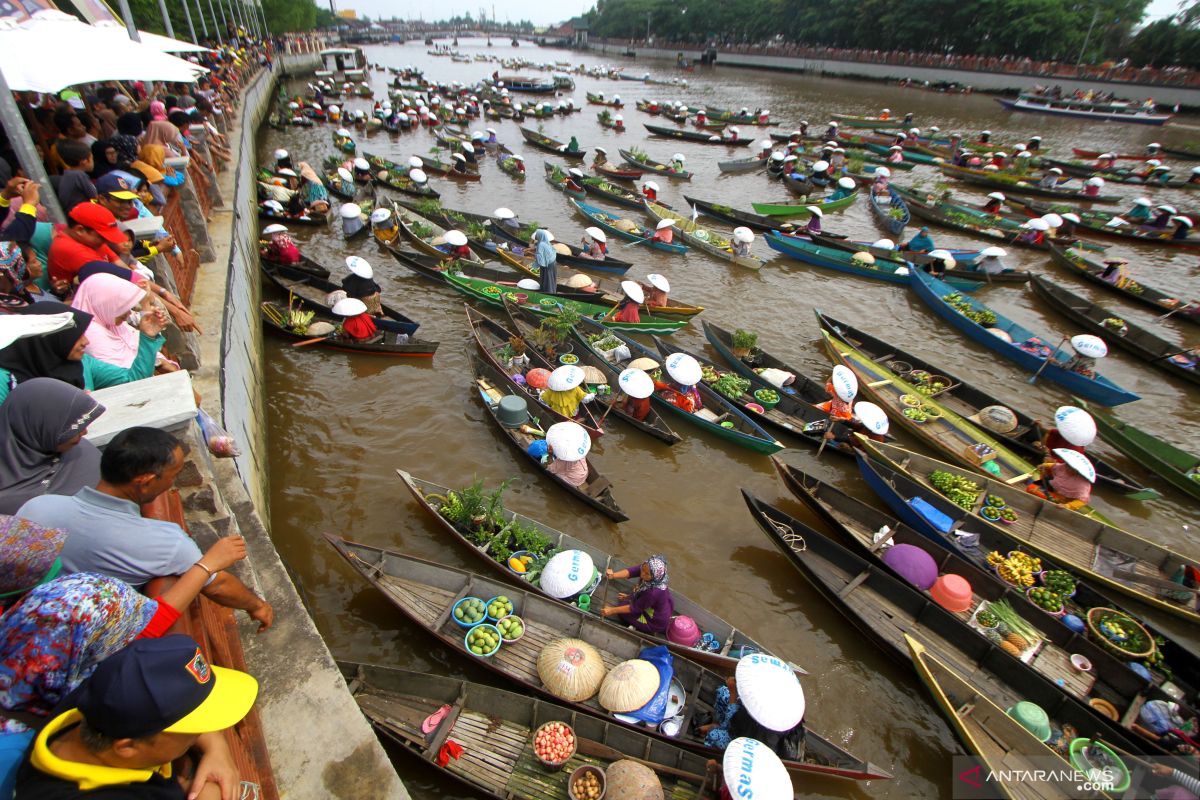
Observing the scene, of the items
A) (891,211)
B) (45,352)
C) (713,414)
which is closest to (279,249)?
(45,352)

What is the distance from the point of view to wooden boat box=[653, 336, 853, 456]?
13.2 m

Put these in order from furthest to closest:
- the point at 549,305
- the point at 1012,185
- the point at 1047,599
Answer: the point at 1012,185, the point at 549,305, the point at 1047,599

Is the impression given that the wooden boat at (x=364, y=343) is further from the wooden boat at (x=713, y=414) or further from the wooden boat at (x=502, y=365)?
the wooden boat at (x=713, y=414)

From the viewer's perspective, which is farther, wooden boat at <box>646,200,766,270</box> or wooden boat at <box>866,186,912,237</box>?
wooden boat at <box>866,186,912,237</box>

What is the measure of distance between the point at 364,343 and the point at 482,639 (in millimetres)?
9678

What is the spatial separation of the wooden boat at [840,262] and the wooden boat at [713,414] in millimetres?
11281

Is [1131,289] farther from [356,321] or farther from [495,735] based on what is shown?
[356,321]

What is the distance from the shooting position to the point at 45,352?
551 cm

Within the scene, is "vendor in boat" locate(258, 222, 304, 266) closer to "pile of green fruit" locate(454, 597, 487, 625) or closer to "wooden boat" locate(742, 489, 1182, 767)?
"pile of green fruit" locate(454, 597, 487, 625)

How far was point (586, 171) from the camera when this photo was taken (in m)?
33.4

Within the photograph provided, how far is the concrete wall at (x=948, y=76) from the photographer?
55.7m

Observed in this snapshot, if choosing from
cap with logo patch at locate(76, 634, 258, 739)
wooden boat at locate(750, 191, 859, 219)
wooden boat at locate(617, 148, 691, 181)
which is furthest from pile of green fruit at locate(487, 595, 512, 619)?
wooden boat at locate(617, 148, 691, 181)

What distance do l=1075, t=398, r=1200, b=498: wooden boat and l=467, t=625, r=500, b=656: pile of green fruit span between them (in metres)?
15.5

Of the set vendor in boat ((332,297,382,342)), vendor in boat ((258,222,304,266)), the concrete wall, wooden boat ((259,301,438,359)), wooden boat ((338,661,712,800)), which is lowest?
wooden boat ((338,661,712,800))
